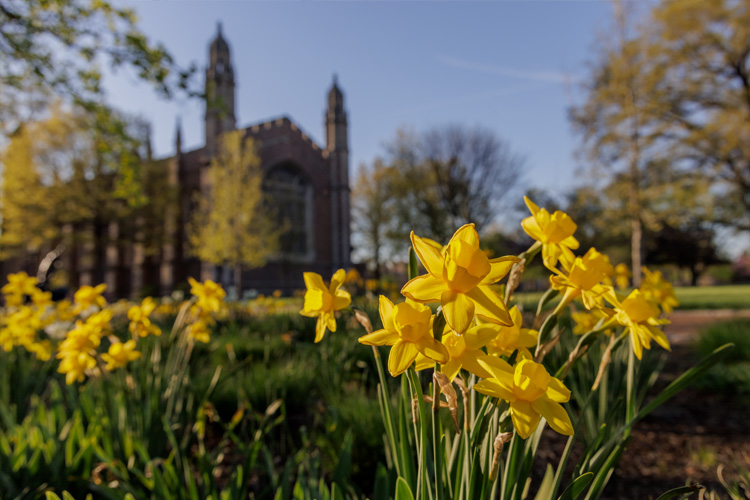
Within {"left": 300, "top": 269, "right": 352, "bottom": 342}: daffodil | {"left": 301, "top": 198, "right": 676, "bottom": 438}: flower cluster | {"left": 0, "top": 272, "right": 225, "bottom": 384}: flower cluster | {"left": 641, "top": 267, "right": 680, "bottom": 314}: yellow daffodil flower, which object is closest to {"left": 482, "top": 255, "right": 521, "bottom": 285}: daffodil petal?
{"left": 301, "top": 198, "right": 676, "bottom": 438}: flower cluster

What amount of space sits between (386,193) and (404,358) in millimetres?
22780

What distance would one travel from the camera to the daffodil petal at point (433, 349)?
2.03ft

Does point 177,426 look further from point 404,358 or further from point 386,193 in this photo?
point 386,193

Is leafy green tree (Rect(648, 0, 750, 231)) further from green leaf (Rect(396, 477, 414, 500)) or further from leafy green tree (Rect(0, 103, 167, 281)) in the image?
leafy green tree (Rect(0, 103, 167, 281))

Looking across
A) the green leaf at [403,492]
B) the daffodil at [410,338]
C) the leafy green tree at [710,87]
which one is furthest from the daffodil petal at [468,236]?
the leafy green tree at [710,87]

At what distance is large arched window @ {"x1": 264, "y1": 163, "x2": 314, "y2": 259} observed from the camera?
790 inches

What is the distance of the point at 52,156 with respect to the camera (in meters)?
18.4

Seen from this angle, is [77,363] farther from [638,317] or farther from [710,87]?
[710,87]

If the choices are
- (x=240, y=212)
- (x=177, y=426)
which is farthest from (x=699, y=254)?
(x=177, y=426)

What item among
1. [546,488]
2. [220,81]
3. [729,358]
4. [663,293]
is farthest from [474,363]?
[220,81]

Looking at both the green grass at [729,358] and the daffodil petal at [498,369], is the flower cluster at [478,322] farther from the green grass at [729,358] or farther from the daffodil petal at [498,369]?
the green grass at [729,358]

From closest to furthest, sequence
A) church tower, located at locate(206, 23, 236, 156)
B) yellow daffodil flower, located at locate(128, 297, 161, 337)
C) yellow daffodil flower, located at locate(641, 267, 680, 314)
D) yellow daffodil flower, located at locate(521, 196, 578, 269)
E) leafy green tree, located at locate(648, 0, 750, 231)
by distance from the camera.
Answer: yellow daffodil flower, located at locate(521, 196, 578, 269) → yellow daffodil flower, located at locate(641, 267, 680, 314) → yellow daffodil flower, located at locate(128, 297, 161, 337) → leafy green tree, located at locate(648, 0, 750, 231) → church tower, located at locate(206, 23, 236, 156)

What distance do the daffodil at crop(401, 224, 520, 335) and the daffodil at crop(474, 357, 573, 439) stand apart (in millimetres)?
104

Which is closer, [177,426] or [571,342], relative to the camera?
[177,426]
